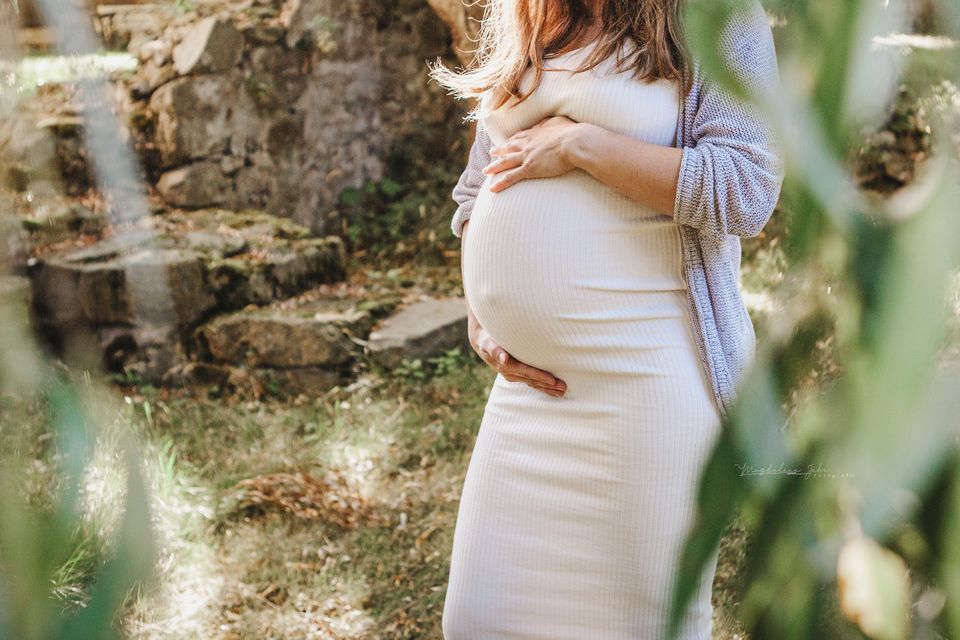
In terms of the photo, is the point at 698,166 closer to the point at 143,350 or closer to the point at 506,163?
the point at 506,163

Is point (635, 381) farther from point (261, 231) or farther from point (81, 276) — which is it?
point (261, 231)

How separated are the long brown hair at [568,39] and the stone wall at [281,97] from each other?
437 cm

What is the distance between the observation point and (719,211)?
1.49 metres

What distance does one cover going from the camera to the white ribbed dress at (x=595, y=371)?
5.21 ft

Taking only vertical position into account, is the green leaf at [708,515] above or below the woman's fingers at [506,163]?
above

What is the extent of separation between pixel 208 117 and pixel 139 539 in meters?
5.95

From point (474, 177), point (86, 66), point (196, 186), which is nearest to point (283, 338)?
point (196, 186)

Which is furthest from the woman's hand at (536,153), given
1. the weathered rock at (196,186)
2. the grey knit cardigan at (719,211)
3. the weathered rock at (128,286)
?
the weathered rock at (196,186)

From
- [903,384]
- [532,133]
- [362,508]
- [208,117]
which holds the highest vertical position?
[903,384]

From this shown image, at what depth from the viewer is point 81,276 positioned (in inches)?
195

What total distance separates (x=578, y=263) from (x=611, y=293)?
80mm

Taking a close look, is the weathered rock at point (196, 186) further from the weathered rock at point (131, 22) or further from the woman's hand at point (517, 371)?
the woman's hand at point (517, 371)

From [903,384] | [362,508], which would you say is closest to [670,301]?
[903,384]

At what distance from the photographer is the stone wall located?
5.84 meters
